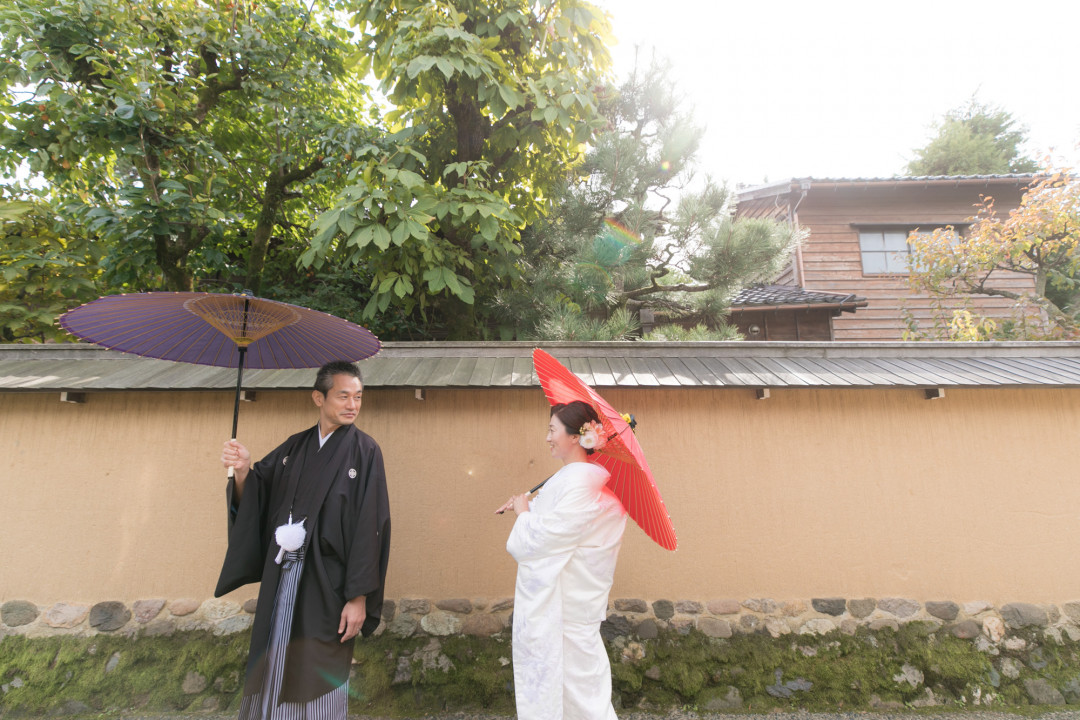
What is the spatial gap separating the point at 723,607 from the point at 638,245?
3.33 m

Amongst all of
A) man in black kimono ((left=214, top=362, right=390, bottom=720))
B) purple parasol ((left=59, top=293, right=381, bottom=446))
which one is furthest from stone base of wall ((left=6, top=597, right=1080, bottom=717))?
purple parasol ((left=59, top=293, right=381, bottom=446))

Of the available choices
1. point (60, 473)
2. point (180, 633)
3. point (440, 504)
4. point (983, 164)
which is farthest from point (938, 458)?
point (983, 164)

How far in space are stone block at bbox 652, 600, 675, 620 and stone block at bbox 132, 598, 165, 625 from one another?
3076 mm

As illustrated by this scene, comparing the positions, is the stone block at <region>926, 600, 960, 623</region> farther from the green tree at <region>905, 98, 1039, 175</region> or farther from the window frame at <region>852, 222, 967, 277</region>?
the green tree at <region>905, 98, 1039, 175</region>

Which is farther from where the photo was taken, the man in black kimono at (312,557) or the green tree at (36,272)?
the green tree at (36,272)

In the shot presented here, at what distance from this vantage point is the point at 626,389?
3314 mm

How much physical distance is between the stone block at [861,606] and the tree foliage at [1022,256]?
537cm

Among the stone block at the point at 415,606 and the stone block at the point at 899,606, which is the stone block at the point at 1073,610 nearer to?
the stone block at the point at 899,606

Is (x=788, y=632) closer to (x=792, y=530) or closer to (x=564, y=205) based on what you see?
(x=792, y=530)

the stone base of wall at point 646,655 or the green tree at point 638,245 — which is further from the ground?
the green tree at point 638,245

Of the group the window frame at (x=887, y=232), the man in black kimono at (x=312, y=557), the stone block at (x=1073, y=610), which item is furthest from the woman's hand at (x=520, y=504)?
the window frame at (x=887, y=232)

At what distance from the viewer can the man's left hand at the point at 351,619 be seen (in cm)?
222

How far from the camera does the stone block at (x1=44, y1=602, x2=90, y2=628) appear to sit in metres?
3.13

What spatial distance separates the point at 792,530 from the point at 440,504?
2275 millimetres
